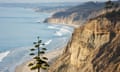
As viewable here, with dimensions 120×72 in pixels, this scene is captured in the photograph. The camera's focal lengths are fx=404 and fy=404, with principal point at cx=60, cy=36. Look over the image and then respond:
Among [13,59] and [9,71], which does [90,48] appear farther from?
[13,59]

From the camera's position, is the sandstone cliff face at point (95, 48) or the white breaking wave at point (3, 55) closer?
the sandstone cliff face at point (95, 48)

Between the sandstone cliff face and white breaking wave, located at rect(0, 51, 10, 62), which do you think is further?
white breaking wave, located at rect(0, 51, 10, 62)

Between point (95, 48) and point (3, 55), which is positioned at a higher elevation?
point (95, 48)

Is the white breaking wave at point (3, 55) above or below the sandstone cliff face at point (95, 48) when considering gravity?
below

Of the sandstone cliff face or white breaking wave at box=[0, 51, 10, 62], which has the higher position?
the sandstone cliff face

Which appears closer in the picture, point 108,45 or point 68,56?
point 108,45

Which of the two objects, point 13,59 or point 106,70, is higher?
point 106,70

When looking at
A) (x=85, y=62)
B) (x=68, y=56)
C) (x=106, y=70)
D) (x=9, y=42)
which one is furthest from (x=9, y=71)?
(x=9, y=42)

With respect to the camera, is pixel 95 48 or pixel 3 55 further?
pixel 3 55
